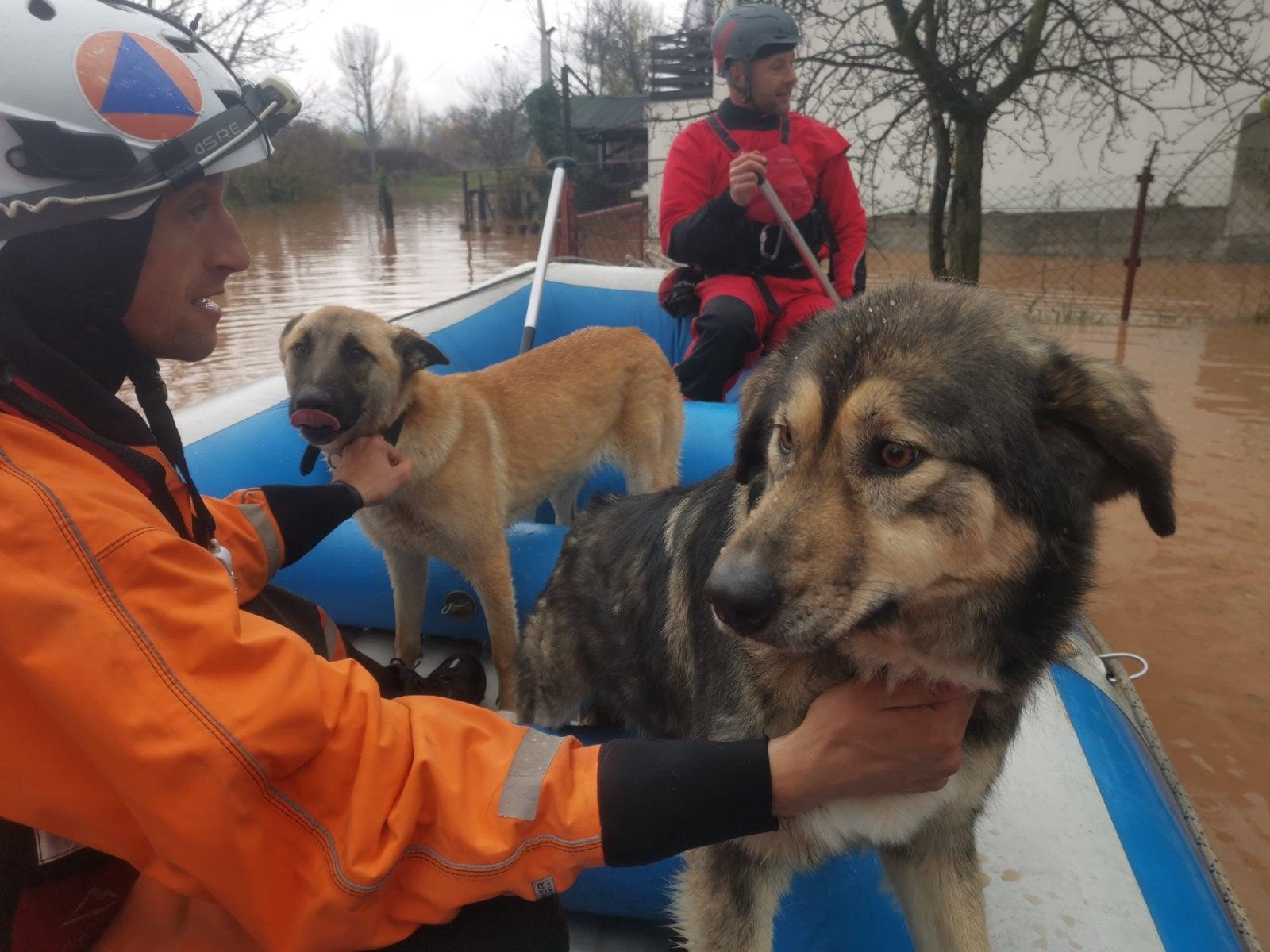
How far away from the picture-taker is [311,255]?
60.6 ft

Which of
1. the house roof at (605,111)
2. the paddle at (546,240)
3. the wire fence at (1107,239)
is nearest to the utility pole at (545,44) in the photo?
the house roof at (605,111)

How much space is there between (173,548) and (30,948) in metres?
0.67

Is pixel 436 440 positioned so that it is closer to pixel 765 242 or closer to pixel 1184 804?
pixel 765 242

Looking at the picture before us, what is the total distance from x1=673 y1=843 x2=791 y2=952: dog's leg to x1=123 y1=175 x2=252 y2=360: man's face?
1.52 meters

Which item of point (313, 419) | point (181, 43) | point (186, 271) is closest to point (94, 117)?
point (186, 271)

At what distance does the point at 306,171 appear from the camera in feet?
112

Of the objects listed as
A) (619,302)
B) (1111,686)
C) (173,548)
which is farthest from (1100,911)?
(619,302)

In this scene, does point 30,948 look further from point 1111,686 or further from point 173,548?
point 1111,686

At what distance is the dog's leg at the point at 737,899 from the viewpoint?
5.37 ft

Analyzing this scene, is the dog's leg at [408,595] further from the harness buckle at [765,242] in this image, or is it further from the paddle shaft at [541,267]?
the harness buckle at [765,242]

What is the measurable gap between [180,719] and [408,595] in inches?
91.4

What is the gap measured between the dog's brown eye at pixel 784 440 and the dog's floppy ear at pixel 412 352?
7.02ft

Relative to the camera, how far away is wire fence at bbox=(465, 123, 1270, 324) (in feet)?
39.9

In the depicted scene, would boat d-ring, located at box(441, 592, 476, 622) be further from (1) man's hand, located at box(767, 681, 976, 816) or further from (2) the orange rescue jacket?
(1) man's hand, located at box(767, 681, 976, 816)
